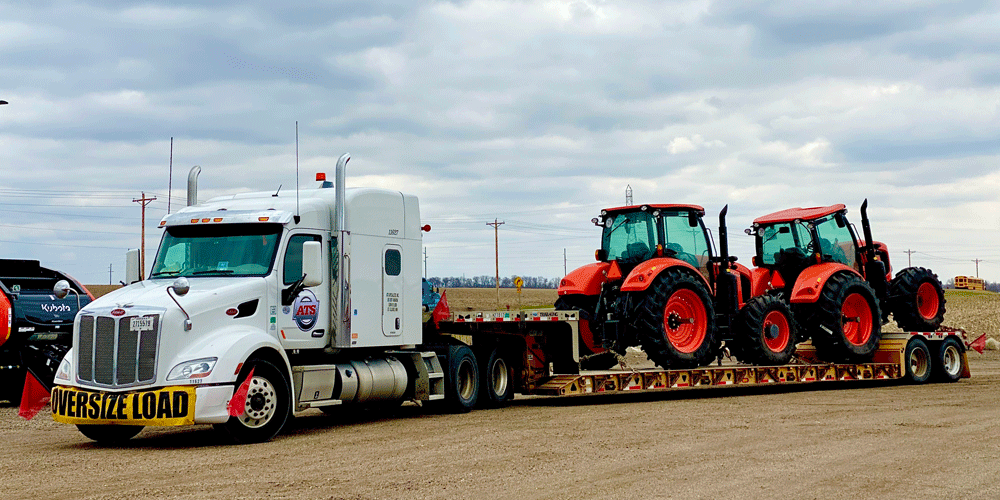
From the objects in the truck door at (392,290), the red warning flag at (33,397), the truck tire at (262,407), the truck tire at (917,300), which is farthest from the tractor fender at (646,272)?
the red warning flag at (33,397)

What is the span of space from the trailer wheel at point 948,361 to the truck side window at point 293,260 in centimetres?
1308

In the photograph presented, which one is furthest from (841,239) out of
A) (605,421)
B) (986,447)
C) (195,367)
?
(195,367)

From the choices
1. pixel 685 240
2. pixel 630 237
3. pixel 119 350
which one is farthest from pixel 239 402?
pixel 685 240

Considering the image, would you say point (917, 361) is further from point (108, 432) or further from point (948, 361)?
point (108, 432)

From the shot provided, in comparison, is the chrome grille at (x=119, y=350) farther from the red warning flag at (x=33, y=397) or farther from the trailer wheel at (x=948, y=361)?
the trailer wheel at (x=948, y=361)

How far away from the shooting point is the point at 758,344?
17.1 metres

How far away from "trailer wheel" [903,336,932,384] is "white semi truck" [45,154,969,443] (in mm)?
3571

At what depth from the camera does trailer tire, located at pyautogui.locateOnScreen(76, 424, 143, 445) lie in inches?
472

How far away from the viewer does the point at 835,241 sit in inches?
752

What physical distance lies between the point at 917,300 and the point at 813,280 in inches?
124

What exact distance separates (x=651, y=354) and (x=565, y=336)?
136 cm

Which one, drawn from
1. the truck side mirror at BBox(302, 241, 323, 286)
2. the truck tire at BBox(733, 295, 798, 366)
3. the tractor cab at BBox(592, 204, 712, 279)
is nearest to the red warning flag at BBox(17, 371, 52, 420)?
the truck side mirror at BBox(302, 241, 323, 286)

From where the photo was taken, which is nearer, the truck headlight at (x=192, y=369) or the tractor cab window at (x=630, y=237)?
the truck headlight at (x=192, y=369)

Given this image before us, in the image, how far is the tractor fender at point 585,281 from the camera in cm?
1717
